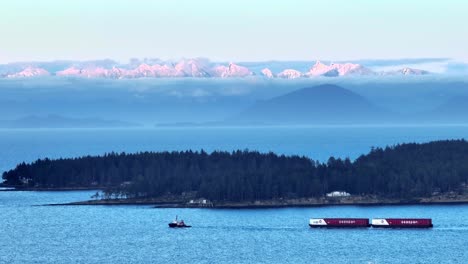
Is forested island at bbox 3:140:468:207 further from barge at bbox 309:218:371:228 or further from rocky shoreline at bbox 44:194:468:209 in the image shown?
barge at bbox 309:218:371:228

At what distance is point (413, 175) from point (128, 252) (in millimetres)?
57119

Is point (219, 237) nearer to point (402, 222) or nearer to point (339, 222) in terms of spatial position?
point (339, 222)

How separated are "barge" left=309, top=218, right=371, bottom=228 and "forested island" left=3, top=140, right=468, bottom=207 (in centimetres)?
2347

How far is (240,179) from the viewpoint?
146125mm

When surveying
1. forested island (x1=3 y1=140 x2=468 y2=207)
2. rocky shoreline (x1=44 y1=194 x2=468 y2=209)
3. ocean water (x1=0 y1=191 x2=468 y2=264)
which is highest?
forested island (x1=3 y1=140 x2=468 y2=207)

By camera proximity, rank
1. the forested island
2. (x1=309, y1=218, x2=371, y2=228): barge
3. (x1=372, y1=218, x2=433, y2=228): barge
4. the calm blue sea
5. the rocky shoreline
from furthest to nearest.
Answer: the forested island < the rocky shoreline < (x1=309, y1=218, x2=371, y2=228): barge < (x1=372, y1=218, x2=433, y2=228): barge < the calm blue sea

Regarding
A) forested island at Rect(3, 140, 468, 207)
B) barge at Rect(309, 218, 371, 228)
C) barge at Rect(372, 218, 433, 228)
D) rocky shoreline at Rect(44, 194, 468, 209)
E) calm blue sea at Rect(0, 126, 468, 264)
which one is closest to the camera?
calm blue sea at Rect(0, 126, 468, 264)

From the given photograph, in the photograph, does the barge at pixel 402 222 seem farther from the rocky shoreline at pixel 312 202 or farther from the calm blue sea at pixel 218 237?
the rocky shoreline at pixel 312 202

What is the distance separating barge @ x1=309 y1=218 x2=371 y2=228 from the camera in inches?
4651

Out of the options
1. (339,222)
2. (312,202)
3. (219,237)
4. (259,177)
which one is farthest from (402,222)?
(259,177)

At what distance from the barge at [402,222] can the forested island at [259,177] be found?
82.7 ft

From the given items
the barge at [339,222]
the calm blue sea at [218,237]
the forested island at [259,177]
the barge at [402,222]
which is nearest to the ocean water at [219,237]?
the calm blue sea at [218,237]

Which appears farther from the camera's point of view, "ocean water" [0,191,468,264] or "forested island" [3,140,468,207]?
"forested island" [3,140,468,207]

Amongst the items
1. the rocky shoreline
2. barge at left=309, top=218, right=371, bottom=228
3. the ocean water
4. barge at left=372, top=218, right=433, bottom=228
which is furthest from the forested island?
barge at left=372, top=218, right=433, bottom=228
